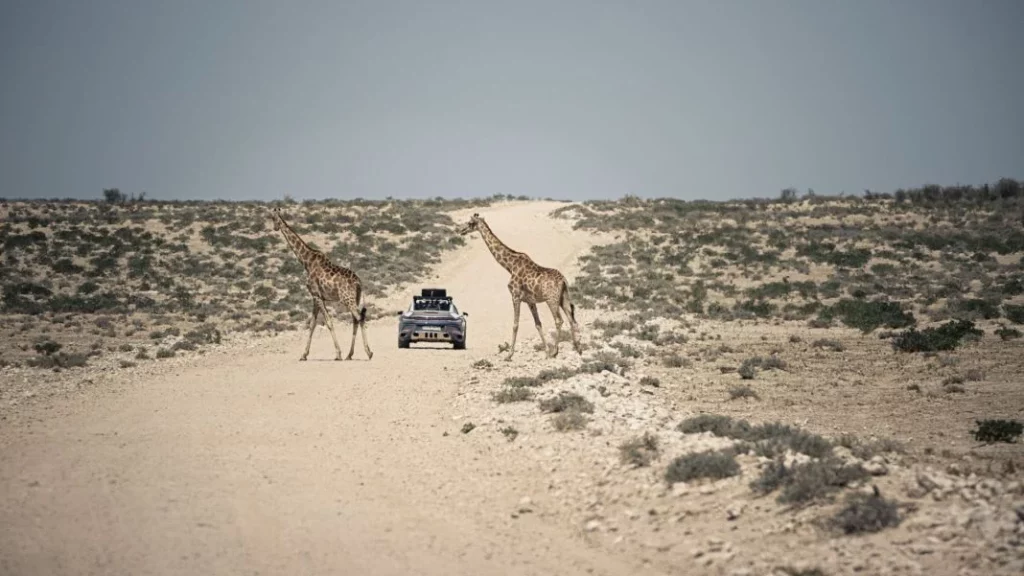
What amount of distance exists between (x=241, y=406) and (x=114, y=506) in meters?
6.47

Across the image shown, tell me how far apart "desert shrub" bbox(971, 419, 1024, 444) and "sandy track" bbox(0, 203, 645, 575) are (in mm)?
7640

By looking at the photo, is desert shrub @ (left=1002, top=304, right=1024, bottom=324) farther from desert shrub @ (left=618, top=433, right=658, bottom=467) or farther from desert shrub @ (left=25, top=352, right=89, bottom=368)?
desert shrub @ (left=25, top=352, right=89, bottom=368)

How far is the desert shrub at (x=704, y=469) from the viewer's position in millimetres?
11102

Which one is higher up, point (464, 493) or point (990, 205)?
point (990, 205)

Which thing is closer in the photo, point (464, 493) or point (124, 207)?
point (464, 493)

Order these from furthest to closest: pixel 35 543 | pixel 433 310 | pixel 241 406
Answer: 1. pixel 433 310
2. pixel 241 406
3. pixel 35 543

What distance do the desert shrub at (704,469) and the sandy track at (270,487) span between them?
1.48 m

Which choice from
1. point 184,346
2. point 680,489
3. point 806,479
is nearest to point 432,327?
point 184,346

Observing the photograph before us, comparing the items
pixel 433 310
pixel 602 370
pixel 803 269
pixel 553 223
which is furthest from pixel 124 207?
pixel 602 370

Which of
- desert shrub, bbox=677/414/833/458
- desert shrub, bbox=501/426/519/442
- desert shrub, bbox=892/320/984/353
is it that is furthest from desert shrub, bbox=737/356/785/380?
desert shrub, bbox=501/426/519/442

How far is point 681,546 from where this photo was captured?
9.66 meters

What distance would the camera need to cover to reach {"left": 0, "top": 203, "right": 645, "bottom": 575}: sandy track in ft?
30.9

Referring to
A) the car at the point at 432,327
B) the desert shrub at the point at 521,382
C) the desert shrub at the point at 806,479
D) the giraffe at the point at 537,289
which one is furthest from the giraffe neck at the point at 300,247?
the desert shrub at the point at 806,479

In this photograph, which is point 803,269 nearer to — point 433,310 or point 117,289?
point 433,310
